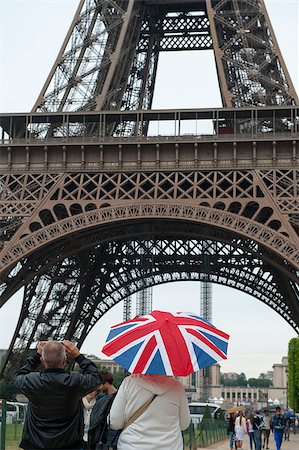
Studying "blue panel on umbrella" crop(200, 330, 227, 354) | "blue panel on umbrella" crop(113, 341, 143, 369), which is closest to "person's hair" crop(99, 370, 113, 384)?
"blue panel on umbrella" crop(113, 341, 143, 369)

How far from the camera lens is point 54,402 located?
637cm

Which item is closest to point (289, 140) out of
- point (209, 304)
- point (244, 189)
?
point (244, 189)

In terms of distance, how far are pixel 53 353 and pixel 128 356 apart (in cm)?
96

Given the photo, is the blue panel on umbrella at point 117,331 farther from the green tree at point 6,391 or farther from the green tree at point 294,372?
the green tree at point 6,391

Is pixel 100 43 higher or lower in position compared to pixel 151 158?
higher

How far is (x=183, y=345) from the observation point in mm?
7145

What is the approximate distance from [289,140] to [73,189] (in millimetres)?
9188

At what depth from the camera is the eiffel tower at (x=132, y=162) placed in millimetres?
30375

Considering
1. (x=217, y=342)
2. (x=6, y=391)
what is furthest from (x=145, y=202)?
(x=217, y=342)

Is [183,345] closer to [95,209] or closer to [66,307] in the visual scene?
[95,209]

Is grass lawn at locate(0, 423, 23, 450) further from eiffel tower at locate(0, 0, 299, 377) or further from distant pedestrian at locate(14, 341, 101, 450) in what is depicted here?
eiffel tower at locate(0, 0, 299, 377)

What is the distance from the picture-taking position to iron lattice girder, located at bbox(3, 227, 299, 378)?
141ft

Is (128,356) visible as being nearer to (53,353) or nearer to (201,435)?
(53,353)

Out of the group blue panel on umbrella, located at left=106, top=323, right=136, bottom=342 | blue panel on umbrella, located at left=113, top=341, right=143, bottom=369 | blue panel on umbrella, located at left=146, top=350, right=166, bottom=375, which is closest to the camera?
blue panel on umbrella, located at left=146, top=350, right=166, bottom=375
